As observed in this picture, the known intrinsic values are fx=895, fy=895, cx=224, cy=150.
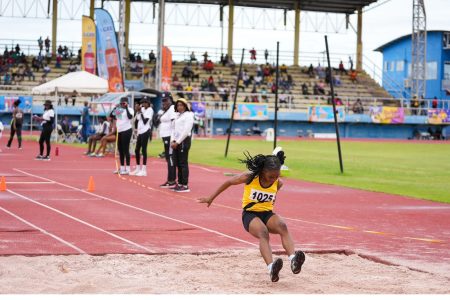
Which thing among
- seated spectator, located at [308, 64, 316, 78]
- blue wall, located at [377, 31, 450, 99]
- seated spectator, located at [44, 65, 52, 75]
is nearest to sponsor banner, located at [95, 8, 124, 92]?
seated spectator, located at [44, 65, 52, 75]

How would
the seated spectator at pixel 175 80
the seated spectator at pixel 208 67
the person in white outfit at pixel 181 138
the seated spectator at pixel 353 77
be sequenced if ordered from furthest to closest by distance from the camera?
the seated spectator at pixel 353 77 < the seated spectator at pixel 208 67 < the seated spectator at pixel 175 80 < the person in white outfit at pixel 181 138

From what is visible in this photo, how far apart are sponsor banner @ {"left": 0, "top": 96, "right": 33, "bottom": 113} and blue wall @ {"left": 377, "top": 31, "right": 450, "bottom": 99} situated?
33.9 meters

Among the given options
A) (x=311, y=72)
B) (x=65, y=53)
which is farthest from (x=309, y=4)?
(x=65, y=53)

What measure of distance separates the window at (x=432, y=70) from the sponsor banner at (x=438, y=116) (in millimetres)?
14329

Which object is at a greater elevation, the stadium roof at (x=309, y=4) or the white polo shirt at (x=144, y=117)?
the stadium roof at (x=309, y=4)

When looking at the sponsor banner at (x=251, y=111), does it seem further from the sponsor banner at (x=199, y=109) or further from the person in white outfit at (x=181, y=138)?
the person in white outfit at (x=181, y=138)

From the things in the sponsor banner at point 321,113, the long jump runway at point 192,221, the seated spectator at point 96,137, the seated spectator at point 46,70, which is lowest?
the long jump runway at point 192,221

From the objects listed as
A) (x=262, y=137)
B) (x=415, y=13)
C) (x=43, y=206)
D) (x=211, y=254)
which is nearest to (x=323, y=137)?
(x=262, y=137)

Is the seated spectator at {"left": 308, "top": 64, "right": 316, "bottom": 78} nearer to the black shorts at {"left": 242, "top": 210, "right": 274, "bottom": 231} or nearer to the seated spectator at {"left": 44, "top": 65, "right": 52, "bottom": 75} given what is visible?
the seated spectator at {"left": 44, "top": 65, "right": 52, "bottom": 75}

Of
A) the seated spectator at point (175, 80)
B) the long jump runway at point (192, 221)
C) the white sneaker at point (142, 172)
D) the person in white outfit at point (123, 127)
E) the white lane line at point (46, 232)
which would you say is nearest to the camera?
the white lane line at point (46, 232)

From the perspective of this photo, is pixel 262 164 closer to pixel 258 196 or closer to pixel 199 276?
pixel 258 196

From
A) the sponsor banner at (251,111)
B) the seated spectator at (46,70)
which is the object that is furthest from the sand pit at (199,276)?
the seated spectator at (46,70)

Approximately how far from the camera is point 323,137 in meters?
60.8

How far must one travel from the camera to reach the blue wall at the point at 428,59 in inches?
3073
